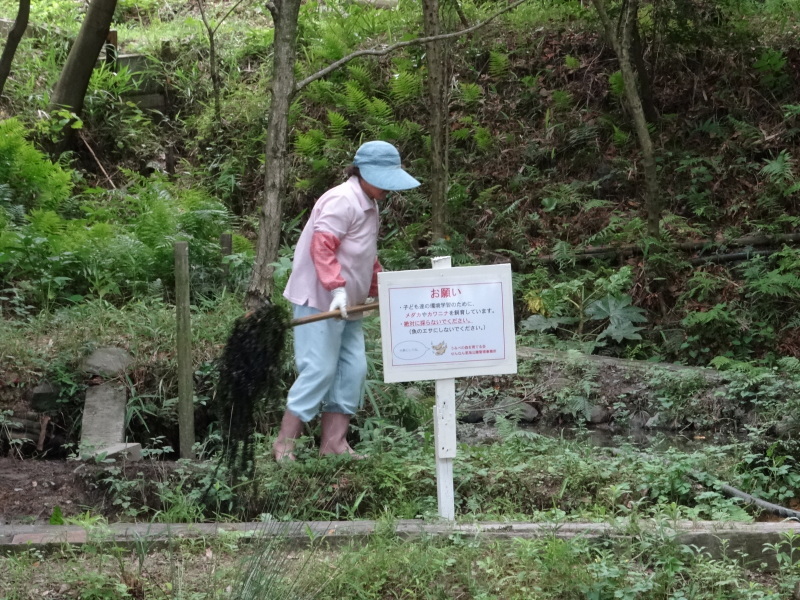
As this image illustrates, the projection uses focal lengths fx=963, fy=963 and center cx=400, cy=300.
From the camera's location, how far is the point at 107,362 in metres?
6.82

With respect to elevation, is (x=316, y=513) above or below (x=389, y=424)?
below

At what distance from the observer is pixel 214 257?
909 centimetres

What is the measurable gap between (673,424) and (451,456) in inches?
120

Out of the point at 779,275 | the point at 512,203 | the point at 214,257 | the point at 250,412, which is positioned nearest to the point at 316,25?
the point at 512,203

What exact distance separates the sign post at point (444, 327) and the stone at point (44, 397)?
2.99 metres

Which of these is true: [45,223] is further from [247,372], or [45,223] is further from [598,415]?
[598,415]

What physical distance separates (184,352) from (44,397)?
137cm

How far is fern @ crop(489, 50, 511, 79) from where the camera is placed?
13.0 metres

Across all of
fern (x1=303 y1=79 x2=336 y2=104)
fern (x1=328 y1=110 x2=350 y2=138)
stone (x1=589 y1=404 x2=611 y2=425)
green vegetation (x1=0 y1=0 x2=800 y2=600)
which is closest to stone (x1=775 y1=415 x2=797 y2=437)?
green vegetation (x1=0 y1=0 x2=800 y2=600)

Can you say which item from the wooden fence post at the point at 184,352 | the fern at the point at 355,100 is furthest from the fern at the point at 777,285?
the fern at the point at 355,100

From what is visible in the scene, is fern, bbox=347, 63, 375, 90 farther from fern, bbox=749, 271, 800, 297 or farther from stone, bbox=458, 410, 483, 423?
stone, bbox=458, 410, 483, 423

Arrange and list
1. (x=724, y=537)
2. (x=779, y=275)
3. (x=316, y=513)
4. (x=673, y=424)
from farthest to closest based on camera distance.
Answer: (x=779, y=275) < (x=673, y=424) < (x=316, y=513) < (x=724, y=537)

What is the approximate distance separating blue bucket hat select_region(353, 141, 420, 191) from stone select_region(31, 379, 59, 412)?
2.82 meters

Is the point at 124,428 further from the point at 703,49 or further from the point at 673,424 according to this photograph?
the point at 703,49
